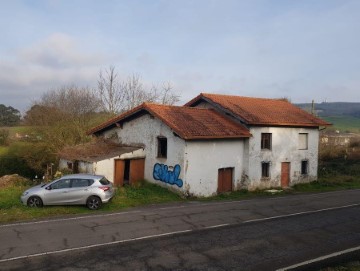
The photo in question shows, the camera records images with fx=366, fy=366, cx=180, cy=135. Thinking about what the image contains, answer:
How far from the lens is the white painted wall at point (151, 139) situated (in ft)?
72.6

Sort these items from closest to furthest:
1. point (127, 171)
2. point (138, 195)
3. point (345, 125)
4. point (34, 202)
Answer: point (34, 202), point (138, 195), point (127, 171), point (345, 125)

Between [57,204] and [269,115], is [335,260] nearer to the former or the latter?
[57,204]

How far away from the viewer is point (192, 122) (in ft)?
77.4

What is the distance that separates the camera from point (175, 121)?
22.7 m

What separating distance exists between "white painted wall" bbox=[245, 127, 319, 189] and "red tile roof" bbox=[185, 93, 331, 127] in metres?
0.60

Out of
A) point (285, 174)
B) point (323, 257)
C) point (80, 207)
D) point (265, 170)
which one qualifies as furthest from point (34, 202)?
point (285, 174)

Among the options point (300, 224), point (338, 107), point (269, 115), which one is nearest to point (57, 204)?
point (300, 224)

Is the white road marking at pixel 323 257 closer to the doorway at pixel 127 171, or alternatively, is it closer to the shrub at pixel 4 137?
the doorway at pixel 127 171

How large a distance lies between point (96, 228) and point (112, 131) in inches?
570

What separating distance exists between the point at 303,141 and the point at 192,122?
10936 mm

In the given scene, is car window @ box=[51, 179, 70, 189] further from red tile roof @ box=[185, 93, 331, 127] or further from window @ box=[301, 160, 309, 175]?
window @ box=[301, 160, 309, 175]

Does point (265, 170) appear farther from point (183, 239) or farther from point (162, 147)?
point (183, 239)

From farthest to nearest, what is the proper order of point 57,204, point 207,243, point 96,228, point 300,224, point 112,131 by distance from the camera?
point 112,131 < point 57,204 < point 300,224 < point 96,228 < point 207,243

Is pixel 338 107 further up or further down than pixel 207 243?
further up
